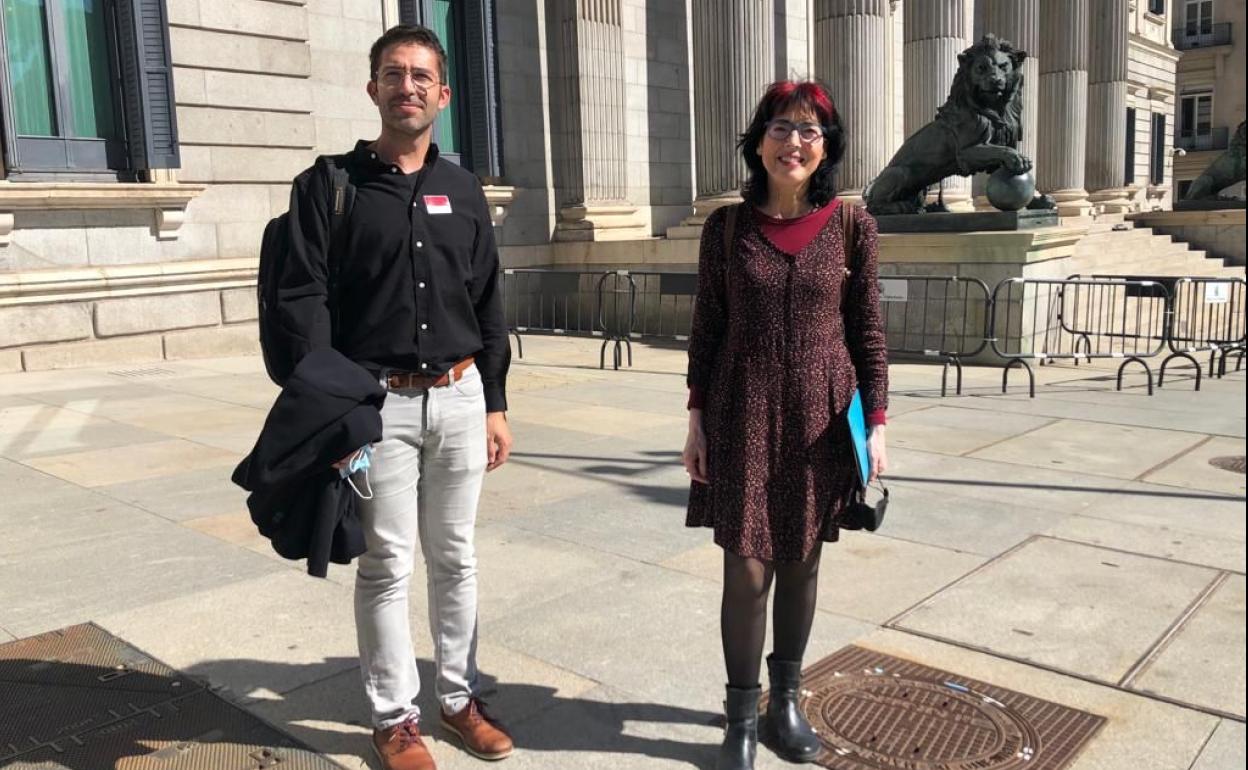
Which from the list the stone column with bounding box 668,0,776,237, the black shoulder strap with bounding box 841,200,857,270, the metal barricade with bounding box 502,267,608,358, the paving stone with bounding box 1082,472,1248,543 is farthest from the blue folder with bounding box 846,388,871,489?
the stone column with bounding box 668,0,776,237

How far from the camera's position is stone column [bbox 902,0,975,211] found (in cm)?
1845

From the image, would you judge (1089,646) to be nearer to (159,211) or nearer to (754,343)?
(754,343)

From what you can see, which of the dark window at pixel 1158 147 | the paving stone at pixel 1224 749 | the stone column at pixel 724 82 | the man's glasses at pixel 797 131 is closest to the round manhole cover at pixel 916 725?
the paving stone at pixel 1224 749

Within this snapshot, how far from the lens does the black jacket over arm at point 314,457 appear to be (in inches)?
108

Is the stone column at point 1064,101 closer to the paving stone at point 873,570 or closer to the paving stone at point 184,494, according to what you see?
the paving stone at point 873,570

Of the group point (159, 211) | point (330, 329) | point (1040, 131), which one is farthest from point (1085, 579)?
point (1040, 131)

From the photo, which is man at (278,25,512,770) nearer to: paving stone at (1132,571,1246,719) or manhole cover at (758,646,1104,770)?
manhole cover at (758,646,1104,770)

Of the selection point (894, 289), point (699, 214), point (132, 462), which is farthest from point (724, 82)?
point (132, 462)

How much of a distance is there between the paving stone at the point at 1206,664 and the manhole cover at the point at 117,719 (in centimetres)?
278

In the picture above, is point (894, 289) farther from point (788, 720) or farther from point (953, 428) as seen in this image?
point (788, 720)

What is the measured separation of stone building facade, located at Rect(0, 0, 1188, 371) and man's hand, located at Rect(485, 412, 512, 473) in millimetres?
9590

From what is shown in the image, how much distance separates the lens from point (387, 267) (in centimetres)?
298

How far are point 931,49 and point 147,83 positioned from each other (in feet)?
42.2

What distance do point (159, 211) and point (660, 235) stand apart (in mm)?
9152
